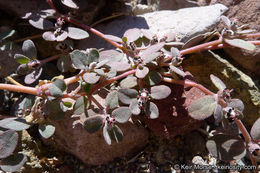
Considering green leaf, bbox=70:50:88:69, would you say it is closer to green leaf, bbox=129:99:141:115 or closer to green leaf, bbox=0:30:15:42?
green leaf, bbox=129:99:141:115

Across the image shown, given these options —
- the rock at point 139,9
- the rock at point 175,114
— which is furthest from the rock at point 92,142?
the rock at point 139,9

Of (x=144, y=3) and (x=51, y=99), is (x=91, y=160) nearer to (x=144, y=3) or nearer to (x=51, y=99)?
(x=51, y=99)

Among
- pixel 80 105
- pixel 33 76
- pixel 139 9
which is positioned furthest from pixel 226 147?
pixel 139 9

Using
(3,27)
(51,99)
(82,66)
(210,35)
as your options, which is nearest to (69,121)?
(51,99)

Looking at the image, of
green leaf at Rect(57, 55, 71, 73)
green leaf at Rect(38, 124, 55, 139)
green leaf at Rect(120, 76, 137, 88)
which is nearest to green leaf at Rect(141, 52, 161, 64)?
green leaf at Rect(120, 76, 137, 88)

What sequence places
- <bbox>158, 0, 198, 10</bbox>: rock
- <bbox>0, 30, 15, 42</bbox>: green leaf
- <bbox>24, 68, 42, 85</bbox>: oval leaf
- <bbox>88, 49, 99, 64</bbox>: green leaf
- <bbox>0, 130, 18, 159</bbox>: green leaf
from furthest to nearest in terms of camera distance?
<bbox>158, 0, 198, 10</bbox>: rock, <bbox>0, 30, 15, 42</bbox>: green leaf, <bbox>24, 68, 42, 85</bbox>: oval leaf, <bbox>88, 49, 99, 64</bbox>: green leaf, <bbox>0, 130, 18, 159</bbox>: green leaf

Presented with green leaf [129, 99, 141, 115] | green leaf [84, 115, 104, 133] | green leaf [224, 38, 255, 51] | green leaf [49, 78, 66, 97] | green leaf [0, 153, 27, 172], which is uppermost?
green leaf [224, 38, 255, 51]

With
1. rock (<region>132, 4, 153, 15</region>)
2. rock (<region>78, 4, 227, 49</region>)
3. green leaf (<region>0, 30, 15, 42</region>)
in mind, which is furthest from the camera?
rock (<region>132, 4, 153, 15</region>)

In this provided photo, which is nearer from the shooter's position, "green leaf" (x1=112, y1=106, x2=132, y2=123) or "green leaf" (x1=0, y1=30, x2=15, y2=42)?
"green leaf" (x1=112, y1=106, x2=132, y2=123)
